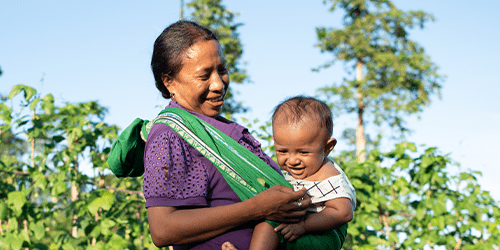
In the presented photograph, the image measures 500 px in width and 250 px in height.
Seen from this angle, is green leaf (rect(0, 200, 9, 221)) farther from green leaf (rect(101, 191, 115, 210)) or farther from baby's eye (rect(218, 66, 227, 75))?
baby's eye (rect(218, 66, 227, 75))

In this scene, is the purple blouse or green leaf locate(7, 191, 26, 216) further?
green leaf locate(7, 191, 26, 216)

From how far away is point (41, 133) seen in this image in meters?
3.82

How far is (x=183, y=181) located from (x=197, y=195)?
6 centimetres

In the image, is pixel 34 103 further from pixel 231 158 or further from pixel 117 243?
pixel 231 158

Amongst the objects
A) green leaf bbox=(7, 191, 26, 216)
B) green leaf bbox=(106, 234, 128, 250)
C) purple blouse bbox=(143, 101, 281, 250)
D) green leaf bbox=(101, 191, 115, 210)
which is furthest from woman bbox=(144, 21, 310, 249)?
green leaf bbox=(7, 191, 26, 216)

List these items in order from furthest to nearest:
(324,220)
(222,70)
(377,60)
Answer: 1. (377,60)
2. (222,70)
3. (324,220)

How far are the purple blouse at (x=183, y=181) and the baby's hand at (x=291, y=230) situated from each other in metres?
0.11

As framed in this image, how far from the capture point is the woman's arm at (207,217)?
1382 mm

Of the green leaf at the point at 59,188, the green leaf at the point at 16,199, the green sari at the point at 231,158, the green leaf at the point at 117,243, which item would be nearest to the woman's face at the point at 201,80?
the green sari at the point at 231,158

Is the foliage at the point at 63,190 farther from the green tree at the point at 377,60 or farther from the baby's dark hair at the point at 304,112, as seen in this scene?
the green tree at the point at 377,60

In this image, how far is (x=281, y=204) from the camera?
4.72ft

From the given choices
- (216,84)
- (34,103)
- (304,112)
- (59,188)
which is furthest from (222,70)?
(34,103)

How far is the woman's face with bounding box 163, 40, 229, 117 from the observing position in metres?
1.69

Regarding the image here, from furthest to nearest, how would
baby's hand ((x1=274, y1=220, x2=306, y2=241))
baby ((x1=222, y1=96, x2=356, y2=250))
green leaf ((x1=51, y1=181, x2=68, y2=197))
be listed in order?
green leaf ((x1=51, y1=181, x2=68, y2=197)), baby ((x1=222, y1=96, x2=356, y2=250)), baby's hand ((x1=274, y1=220, x2=306, y2=241))
